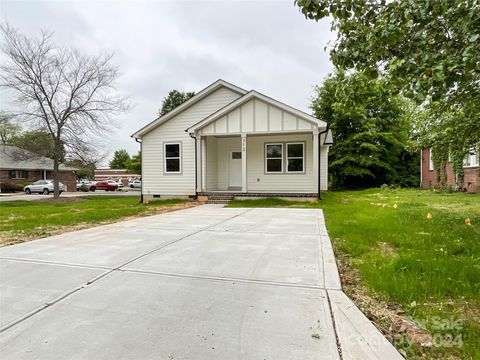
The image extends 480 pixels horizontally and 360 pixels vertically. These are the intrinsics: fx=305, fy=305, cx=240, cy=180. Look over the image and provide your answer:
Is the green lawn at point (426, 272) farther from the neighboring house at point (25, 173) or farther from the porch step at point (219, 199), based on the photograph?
the neighboring house at point (25, 173)

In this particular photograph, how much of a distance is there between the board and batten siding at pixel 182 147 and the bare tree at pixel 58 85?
6358 mm

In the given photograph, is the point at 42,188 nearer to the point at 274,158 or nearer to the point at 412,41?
the point at 274,158

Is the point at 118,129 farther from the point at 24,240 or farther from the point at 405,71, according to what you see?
the point at 405,71

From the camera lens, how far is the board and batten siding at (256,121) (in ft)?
40.2

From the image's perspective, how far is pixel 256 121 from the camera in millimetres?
12633

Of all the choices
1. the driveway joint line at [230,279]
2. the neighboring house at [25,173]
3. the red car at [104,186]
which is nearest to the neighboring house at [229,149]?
the driveway joint line at [230,279]

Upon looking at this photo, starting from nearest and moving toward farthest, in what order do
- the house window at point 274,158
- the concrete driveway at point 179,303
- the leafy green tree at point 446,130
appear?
1. the concrete driveway at point 179,303
2. the leafy green tree at point 446,130
3. the house window at point 274,158

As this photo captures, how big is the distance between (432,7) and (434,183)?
19.8 metres

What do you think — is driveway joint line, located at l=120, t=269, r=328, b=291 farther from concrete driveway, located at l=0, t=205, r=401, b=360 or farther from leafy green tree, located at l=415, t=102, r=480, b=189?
leafy green tree, located at l=415, t=102, r=480, b=189

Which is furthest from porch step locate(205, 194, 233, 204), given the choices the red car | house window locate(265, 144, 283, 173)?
the red car

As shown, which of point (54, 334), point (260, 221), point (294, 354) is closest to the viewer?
point (294, 354)

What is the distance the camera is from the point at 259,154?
47.2 ft

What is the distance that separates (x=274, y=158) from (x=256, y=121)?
7.62 ft

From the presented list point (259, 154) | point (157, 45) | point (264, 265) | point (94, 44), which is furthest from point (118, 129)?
point (264, 265)
